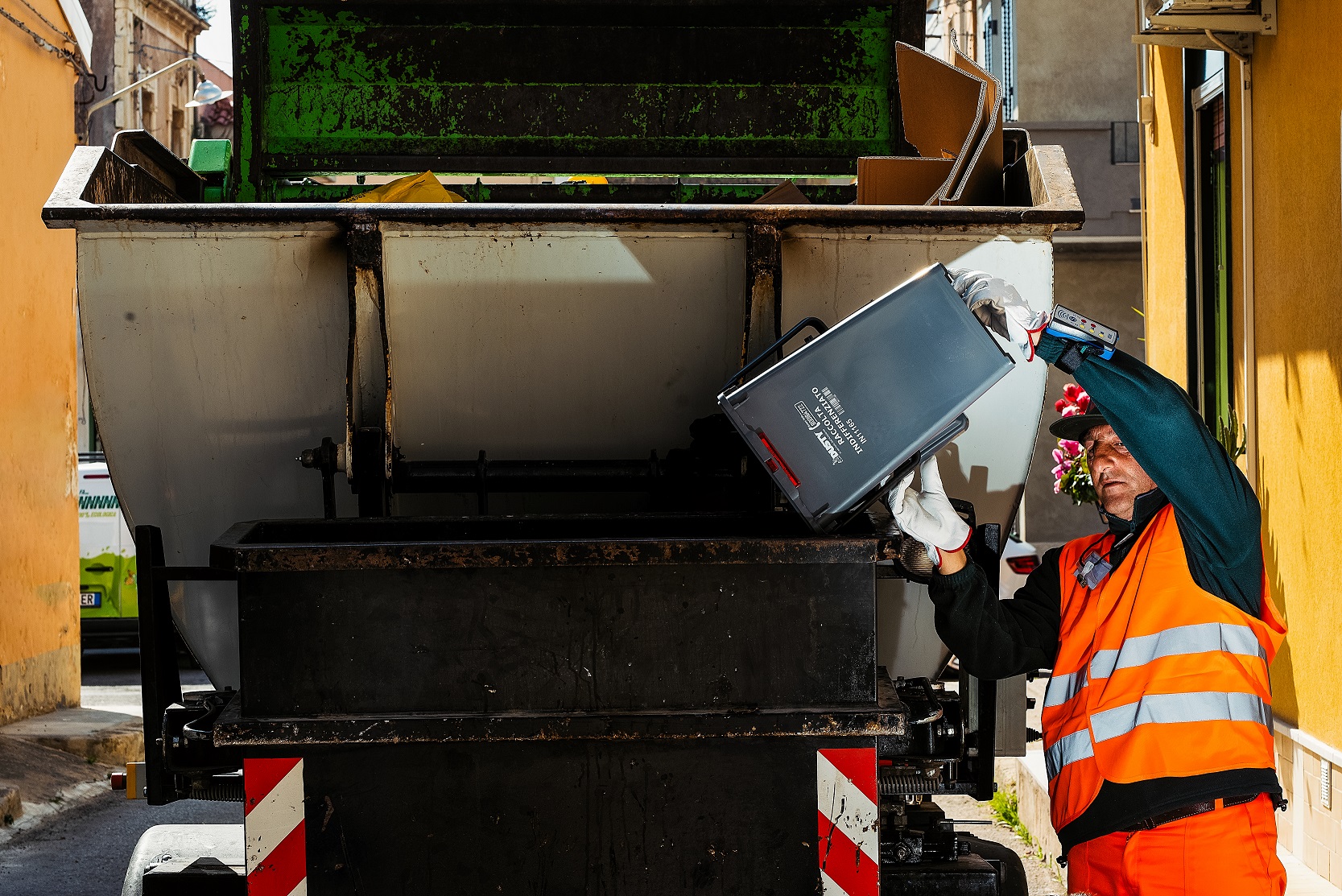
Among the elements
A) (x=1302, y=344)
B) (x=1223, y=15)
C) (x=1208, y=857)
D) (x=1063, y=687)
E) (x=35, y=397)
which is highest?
(x=1223, y=15)

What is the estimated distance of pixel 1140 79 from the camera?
23.5 feet

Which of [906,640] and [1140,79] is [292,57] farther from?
[1140,79]

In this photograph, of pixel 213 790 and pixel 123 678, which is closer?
pixel 213 790

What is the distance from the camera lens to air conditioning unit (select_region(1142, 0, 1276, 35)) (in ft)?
16.9

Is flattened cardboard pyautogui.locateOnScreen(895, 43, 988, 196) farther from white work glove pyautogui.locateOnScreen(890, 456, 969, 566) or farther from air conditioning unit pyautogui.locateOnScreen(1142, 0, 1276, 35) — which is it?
air conditioning unit pyautogui.locateOnScreen(1142, 0, 1276, 35)

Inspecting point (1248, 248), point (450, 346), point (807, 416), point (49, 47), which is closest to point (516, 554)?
point (807, 416)

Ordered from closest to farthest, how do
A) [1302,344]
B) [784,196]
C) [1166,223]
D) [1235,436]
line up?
[784,196], [1302,344], [1235,436], [1166,223]

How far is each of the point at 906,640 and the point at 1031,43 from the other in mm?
13072

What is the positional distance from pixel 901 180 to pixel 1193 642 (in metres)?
1.36

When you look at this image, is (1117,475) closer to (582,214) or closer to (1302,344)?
(582,214)

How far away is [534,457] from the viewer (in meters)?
3.27

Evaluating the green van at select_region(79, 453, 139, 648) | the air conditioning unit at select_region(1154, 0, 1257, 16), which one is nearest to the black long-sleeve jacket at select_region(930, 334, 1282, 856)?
the air conditioning unit at select_region(1154, 0, 1257, 16)

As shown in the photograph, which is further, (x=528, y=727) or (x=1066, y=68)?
(x=1066, y=68)

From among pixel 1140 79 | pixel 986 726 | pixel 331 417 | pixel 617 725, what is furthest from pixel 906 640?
pixel 1140 79
